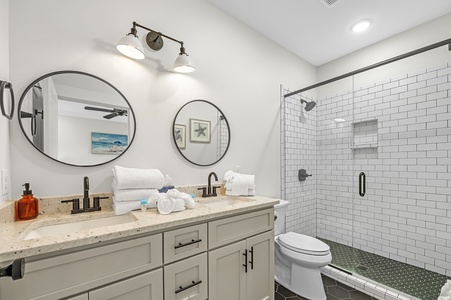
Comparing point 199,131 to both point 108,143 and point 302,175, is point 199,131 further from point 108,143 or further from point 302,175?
point 302,175

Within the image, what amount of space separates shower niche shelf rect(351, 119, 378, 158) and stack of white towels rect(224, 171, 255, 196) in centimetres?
176

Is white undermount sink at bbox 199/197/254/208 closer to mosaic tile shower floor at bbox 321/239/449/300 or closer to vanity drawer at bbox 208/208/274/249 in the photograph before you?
vanity drawer at bbox 208/208/274/249

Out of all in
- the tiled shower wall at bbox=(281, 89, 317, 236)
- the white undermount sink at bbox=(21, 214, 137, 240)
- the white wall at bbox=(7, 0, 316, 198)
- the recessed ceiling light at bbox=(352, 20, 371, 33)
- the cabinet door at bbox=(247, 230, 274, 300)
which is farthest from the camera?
the tiled shower wall at bbox=(281, 89, 317, 236)

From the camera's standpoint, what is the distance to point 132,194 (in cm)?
142

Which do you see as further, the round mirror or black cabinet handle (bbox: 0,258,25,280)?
the round mirror

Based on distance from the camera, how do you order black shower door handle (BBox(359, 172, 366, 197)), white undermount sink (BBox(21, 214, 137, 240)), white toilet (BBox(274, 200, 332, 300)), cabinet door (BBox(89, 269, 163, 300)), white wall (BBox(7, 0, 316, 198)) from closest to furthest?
cabinet door (BBox(89, 269, 163, 300)), white undermount sink (BBox(21, 214, 137, 240)), white wall (BBox(7, 0, 316, 198)), white toilet (BBox(274, 200, 332, 300)), black shower door handle (BBox(359, 172, 366, 197))

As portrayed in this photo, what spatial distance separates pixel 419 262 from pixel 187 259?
2712mm

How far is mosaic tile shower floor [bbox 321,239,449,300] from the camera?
6.39 ft

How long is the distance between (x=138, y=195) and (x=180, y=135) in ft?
2.16

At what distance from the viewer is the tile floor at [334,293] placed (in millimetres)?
1998

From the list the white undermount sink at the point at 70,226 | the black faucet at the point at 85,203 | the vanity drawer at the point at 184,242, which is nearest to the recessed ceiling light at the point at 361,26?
the vanity drawer at the point at 184,242

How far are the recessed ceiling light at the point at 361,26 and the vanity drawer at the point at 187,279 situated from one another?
9.43 ft

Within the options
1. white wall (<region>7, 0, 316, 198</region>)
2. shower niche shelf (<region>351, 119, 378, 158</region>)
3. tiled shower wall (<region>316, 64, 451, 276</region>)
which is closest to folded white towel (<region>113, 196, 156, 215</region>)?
white wall (<region>7, 0, 316, 198</region>)

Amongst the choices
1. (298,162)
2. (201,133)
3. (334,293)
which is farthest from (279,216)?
(201,133)
